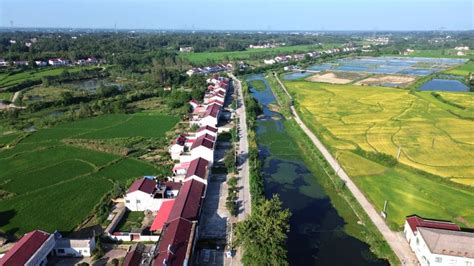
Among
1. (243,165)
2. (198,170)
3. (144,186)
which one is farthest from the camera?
(243,165)

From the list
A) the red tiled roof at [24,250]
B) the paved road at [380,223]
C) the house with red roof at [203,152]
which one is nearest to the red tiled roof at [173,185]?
the house with red roof at [203,152]

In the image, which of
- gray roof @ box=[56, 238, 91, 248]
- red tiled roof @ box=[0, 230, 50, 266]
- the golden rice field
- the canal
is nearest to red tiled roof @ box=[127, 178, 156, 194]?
gray roof @ box=[56, 238, 91, 248]

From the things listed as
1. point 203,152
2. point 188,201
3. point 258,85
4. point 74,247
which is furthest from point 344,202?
point 258,85

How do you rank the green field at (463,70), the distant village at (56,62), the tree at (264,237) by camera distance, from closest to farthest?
the tree at (264,237) < the green field at (463,70) < the distant village at (56,62)

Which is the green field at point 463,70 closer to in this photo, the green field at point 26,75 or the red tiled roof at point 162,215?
the red tiled roof at point 162,215

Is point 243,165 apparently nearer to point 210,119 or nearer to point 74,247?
point 210,119

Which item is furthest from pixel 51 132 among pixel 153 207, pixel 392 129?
pixel 392 129
